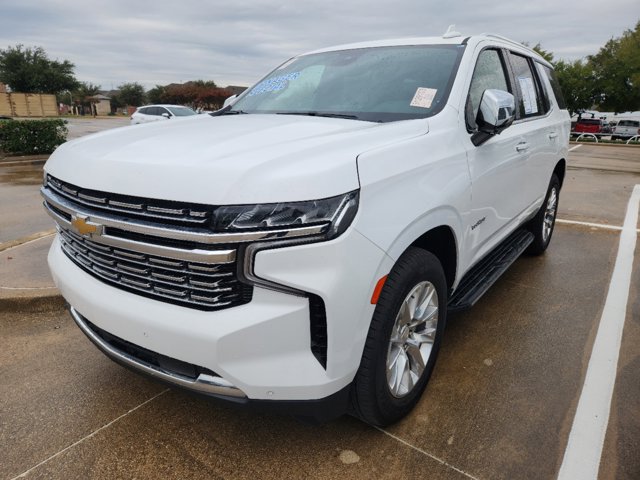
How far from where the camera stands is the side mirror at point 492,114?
264cm

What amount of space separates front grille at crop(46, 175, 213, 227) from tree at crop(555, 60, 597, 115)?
159 ft

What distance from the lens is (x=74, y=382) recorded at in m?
2.83

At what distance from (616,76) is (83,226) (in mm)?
49715

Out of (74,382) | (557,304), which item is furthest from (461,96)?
(74,382)

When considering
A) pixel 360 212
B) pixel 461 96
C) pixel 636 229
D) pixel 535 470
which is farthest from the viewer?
pixel 636 229

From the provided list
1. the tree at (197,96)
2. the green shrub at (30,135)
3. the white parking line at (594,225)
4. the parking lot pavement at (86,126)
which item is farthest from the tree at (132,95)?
the white parking line at (594,225)

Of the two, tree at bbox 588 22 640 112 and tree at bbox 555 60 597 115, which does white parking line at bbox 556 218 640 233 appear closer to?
tree at bbox 588 22 640 112

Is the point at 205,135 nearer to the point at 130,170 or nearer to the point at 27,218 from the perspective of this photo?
the point at 130,170

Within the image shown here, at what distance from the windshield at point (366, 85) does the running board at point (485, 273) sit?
111 centimetres

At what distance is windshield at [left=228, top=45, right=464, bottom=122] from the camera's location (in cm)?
279

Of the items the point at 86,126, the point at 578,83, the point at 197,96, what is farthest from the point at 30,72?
the point at 578,83

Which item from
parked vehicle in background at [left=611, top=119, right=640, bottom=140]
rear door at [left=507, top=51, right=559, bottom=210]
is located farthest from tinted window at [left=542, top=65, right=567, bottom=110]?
parked vehicle in background at [left=611, top=119, right=640, bottom=140]

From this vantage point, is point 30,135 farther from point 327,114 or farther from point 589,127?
point 589,127

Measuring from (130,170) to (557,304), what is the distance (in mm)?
3403
